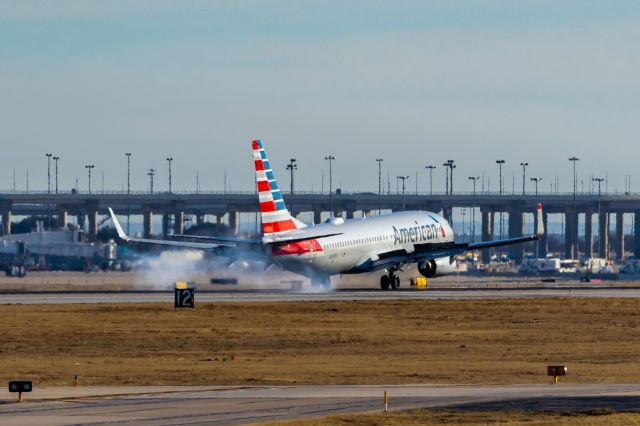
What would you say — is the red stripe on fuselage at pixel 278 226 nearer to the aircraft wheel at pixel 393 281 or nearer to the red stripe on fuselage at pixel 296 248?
the red stripe on fuselage at pixel 296 248

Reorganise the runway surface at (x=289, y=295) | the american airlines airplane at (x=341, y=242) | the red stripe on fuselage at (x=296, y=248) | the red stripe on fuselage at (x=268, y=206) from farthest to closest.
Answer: the american airlines airplane at (x=341, y=242) < the red stripe on fuselage at (x=296, y=248) < the red stripe on fuselage at (x=268, y=206) < the runway surface at (x=289, y=295)

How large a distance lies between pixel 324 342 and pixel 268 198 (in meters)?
34.1

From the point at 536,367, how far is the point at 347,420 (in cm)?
2080

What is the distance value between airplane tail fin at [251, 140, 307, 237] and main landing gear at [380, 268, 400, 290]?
14.7 meters

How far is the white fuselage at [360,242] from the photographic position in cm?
10481

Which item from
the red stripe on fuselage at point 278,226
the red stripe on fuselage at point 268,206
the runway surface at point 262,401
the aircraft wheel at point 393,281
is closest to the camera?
the runway surface at point 262,401

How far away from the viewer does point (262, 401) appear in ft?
141

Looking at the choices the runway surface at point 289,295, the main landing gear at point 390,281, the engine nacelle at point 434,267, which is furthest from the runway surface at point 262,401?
the engine nacelle at point 434,267

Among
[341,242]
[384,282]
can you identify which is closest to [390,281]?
[384,282]

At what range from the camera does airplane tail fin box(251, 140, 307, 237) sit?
102 meters

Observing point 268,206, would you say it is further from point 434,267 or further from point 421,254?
point 434,267

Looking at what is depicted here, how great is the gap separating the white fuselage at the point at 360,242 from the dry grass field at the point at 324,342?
43.3 ft

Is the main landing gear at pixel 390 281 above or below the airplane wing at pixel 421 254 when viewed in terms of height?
below

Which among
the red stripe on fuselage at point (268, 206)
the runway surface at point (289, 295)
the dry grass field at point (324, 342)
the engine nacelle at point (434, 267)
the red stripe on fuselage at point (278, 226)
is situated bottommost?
the dry grass field at point (324, 342)
